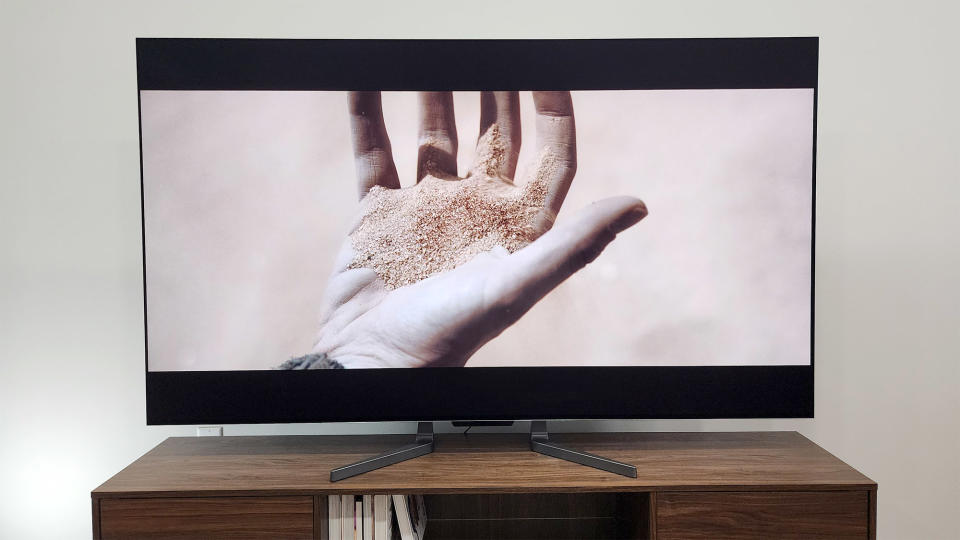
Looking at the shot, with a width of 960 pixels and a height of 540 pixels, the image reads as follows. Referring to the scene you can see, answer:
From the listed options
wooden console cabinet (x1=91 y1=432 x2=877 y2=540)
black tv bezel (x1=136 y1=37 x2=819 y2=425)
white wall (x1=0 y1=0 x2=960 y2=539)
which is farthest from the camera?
white wall (x1=0 y1=0 x2=960 y2=539)

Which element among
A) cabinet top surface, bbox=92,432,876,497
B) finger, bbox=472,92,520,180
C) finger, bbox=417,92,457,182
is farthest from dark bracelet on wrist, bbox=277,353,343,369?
finger, bbox=472,92,520,180

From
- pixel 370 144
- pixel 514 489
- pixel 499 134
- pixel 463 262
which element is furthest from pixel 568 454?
pixel 370 144

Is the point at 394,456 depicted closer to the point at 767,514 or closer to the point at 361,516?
the point at 361,516

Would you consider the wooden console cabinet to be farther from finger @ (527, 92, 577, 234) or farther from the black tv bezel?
finger @ (527, 92, 577, 234)

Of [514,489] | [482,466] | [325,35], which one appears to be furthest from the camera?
[325,35]

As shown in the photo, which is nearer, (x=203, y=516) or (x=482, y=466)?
(x=203, y=516)

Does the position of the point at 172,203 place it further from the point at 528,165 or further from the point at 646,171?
the point at 646,171

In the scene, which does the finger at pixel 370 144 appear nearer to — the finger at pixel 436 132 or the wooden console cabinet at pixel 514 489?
the finger at pixel 436 132

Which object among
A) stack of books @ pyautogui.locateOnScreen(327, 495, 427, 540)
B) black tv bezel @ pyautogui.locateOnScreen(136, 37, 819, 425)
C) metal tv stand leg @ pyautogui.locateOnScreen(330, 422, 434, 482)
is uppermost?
black tv bezel @ pyautogui.locateOnScreen(136, 37, 819, 425)

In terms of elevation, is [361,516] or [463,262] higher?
[463,262]
